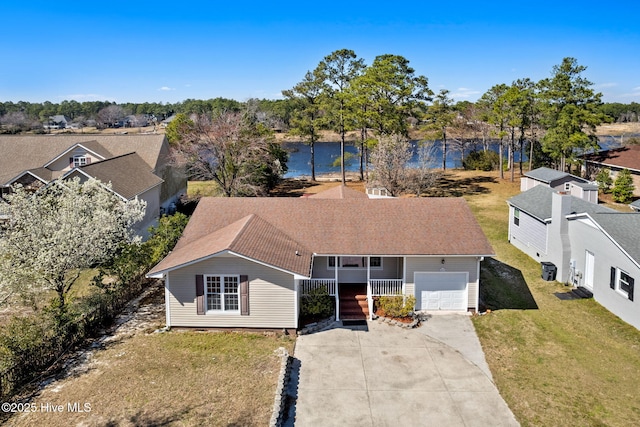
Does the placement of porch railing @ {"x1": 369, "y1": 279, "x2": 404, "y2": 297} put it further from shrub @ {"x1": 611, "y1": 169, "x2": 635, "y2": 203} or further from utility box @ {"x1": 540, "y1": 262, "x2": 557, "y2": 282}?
shrub @ {"x1": 611, "y1": 169, "x2": 635, "y2": 203}

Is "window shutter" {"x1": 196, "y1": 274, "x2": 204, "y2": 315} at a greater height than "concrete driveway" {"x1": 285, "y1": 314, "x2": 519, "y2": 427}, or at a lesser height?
greater

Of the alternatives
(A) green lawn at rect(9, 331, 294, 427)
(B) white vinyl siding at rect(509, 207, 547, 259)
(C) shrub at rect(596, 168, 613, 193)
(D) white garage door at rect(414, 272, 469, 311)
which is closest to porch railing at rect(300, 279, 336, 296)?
(A) green lawn at rect(9, 331, 294, 427)

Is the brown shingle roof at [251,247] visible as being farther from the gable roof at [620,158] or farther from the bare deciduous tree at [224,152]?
the gable roof at [620,158]

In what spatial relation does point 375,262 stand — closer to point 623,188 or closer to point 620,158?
point 623,188

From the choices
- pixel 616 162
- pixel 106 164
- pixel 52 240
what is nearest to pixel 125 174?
pixel 106 164

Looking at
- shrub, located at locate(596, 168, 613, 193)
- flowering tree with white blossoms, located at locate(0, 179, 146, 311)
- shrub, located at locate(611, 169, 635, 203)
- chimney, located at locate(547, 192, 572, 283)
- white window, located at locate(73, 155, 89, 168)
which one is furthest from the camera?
shrub, located at locate(596, 168, 613, 193)

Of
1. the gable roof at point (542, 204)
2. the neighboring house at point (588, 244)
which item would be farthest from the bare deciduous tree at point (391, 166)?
the neighboring house at point (588, 244)

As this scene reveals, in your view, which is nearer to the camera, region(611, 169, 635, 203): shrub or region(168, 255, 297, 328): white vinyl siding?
region(168, 255, 297, 328): white vinyl siding
